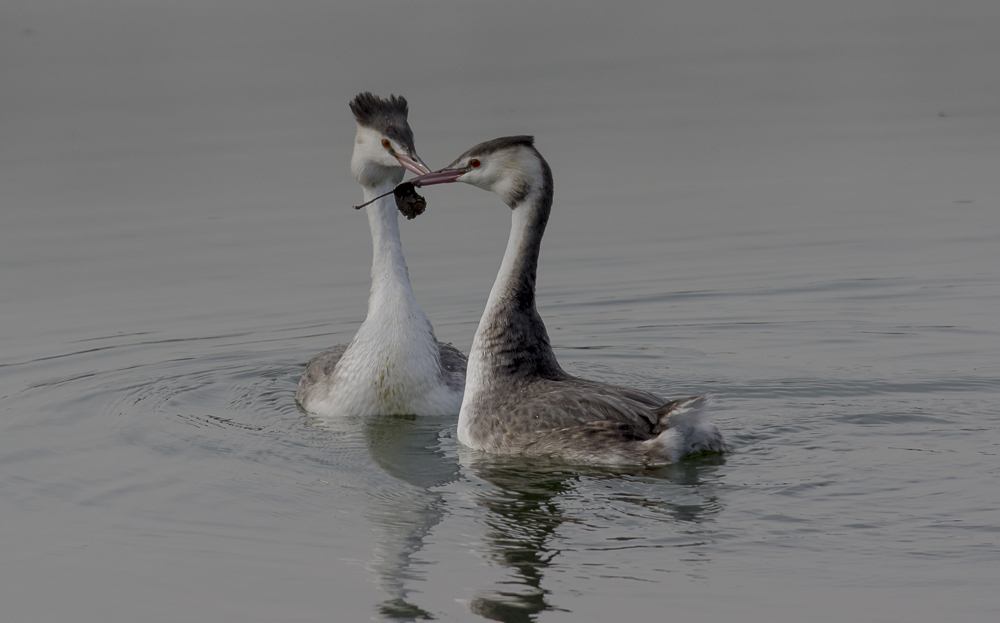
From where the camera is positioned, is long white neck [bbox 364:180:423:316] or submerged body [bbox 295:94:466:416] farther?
long white neck [bbox 364:180:423:316]

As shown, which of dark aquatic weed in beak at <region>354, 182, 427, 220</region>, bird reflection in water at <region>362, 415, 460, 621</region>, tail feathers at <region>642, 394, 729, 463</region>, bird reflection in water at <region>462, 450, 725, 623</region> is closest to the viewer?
bird reflection in water at <region>462, 450, 725, 623</region>

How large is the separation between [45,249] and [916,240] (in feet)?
26.6

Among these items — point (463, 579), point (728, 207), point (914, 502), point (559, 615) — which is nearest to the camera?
point (559, 615)

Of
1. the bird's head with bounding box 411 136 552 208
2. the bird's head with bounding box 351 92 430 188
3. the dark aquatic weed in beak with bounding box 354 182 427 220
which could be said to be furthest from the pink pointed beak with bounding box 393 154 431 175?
the bird's head with bounding box 411 136 552 208

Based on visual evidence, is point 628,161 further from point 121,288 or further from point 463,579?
point 463,579

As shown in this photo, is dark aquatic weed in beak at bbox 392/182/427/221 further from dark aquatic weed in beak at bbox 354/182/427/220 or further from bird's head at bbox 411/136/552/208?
bird's head at bbox 411/136/552/208

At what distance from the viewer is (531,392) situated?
8.00 metres

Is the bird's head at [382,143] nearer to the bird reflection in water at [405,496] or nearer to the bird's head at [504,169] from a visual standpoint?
the bird's head at [504,169]

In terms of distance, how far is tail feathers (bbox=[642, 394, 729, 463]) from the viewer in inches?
288

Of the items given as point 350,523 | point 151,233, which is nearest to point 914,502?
point 350,523

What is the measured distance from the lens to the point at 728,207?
14.0m

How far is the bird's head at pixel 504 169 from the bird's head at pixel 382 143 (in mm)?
730

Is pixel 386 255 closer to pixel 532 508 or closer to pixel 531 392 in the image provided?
pixel 531 392

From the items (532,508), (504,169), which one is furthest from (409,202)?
(532,508)
